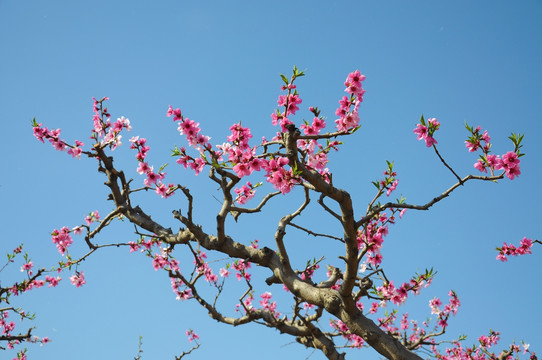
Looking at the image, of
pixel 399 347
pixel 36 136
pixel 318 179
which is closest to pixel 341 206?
pixel 318 179

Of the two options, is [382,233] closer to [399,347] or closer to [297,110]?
[399,347]

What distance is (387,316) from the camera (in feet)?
25.2

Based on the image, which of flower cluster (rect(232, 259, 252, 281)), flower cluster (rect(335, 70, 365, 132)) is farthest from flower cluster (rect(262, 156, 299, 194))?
flower cluster (rect(232, 259, 252, 281))

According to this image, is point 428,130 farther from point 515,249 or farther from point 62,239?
point 62,239

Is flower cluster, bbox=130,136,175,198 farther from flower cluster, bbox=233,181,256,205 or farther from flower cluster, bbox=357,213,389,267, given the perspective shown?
flower cluster, bbox=357,213,389,267

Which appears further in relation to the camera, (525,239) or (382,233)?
(525,239)

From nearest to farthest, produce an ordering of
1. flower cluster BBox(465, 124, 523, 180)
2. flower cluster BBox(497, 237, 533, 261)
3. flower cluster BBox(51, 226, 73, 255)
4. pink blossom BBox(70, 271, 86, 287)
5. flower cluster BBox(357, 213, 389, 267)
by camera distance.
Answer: flower cluster BBox(465, 124, 523, 180) < flower cluster BBox(357, 213, 389, 267) < flower cluster BBox(497, 237, 533, 261) < flower cluster BBox(51, 226, 73, 255) < pink blossom BBox(70, 271, 86, 287)

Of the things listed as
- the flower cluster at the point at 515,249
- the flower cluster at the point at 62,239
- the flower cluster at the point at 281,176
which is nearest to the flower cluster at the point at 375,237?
the flower cluster at the point at 281,176

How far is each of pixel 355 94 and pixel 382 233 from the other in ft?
7.69

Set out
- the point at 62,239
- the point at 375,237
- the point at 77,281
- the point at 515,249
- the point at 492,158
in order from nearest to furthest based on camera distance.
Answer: the point at 492,158 < the point at 375,237 < the point at 515,249 < the point at 62,239 < the point at 77,281

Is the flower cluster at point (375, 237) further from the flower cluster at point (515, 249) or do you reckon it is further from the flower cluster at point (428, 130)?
the flower cluster at point (515, 249)

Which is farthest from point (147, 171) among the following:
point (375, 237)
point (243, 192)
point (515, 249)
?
point (515, 249)

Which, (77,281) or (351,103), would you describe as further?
(77,281)

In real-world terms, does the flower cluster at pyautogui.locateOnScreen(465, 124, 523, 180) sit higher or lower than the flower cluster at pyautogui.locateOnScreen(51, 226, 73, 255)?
lower
